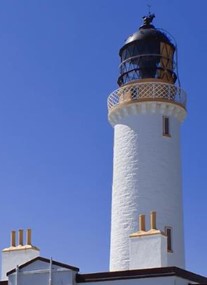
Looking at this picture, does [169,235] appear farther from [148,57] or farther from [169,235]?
[148,57]

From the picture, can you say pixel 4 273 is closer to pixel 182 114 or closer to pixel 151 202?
pixel 151 202

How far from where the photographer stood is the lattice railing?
27.8 metres

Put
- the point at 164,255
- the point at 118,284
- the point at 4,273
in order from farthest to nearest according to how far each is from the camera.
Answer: the point at 4,273, the point at 164,255, the point at 118,284

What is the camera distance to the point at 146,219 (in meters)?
→ 26.1

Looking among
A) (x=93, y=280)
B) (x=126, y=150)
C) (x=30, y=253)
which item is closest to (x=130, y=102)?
(x=126, y=150)

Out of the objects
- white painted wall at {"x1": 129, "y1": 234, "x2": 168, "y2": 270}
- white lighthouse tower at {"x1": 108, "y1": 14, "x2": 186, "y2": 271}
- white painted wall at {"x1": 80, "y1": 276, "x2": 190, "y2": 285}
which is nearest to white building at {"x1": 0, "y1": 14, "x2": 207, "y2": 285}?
white lighthouse tower at {"x1": 108, "y1": 14, "x2": 186, "y2": 271}

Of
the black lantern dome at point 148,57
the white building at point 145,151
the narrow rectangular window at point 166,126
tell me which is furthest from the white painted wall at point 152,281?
the black lantern dome at point 148,57

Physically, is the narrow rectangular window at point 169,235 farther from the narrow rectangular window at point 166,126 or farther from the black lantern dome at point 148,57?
the black lantern dome at point 148,57

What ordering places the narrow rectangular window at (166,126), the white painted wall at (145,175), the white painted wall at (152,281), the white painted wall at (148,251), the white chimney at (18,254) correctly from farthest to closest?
the narrow rectangular window at (166,126)
the white painted wall at (145,175)
the white chimney at (18,254)
the white painted wall at (148,251)
the white painted wall at (152,281)

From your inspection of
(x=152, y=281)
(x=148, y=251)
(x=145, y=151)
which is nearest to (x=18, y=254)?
(x=148, y=251)

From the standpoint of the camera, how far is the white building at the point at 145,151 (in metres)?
26.2

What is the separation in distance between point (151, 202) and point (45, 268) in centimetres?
600

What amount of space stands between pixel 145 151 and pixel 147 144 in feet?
0.91

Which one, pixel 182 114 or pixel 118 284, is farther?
pixel 182 114
